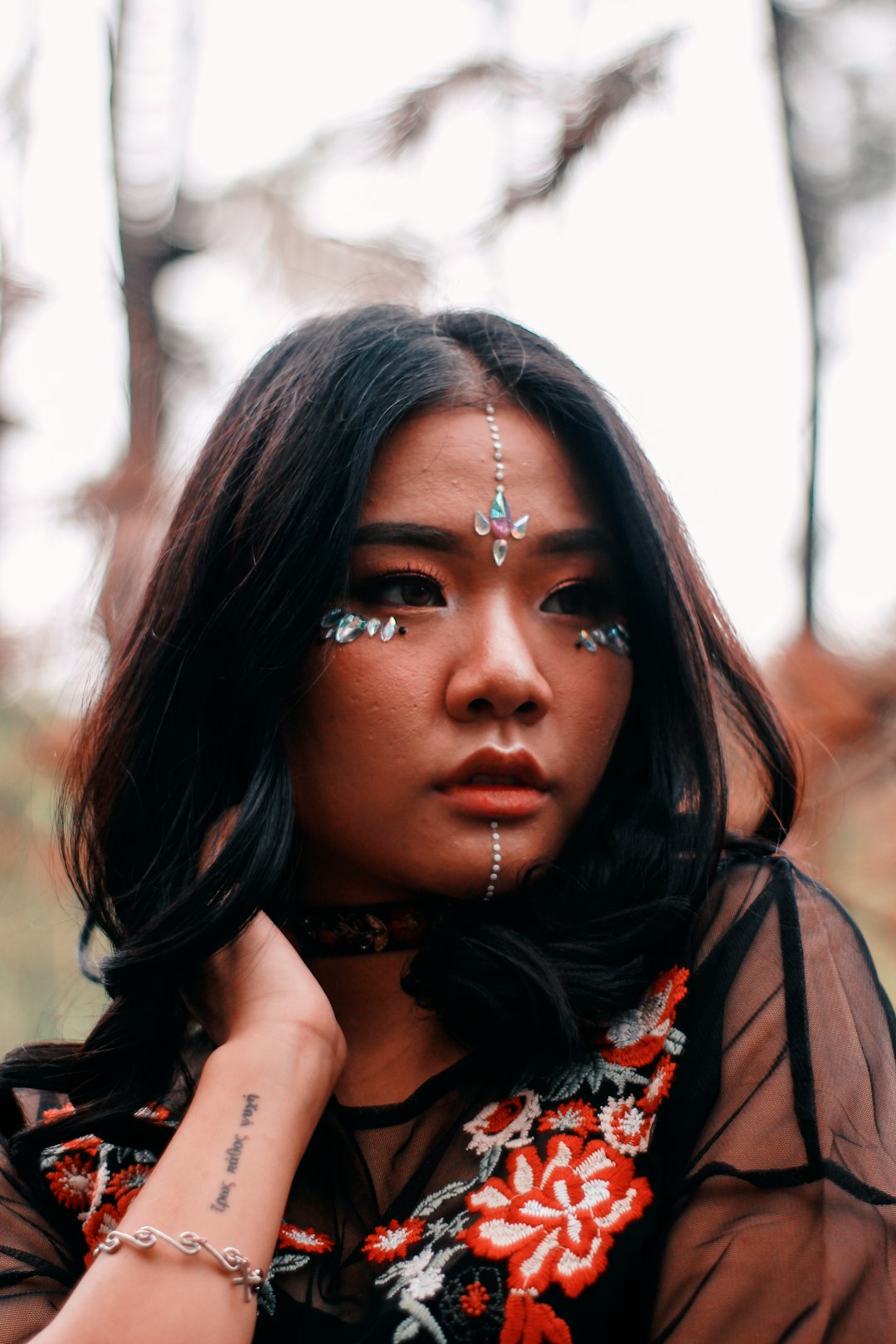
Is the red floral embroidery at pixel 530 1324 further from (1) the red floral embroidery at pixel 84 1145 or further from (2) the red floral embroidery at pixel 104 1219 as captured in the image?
(1) the red floral embroidery at pixel 84 1145

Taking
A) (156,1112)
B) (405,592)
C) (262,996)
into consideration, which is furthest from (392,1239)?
(405,592)

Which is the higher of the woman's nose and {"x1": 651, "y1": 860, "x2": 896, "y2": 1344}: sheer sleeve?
the woman's nose

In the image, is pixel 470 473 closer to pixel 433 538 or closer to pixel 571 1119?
pixel 433 538

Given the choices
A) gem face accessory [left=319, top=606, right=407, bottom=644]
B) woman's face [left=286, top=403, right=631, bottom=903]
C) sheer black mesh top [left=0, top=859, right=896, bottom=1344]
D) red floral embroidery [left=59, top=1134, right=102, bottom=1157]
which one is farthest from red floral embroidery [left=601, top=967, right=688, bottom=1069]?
red floral embroidery [left=59, top=1134, right=102, bottom=1157]

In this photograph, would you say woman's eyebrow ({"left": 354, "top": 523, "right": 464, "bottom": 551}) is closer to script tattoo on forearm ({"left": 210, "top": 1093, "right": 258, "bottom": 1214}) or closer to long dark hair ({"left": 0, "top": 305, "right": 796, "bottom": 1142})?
long dark hair ({"left": 0, "top": 305, "right": 796, "bottom": 1142})

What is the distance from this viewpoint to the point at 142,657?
198 centimetres

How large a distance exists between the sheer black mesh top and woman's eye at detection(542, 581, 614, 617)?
43 cm

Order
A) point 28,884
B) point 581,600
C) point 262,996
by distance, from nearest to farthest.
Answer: point 262,996
point 581,600
point 28,884

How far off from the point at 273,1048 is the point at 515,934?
37 centimetres

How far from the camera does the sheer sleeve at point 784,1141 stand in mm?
1288

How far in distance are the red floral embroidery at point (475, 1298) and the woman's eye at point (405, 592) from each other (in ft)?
2.87

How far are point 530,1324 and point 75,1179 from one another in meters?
0.76

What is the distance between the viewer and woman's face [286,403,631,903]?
170 centimetres

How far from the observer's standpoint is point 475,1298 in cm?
139
